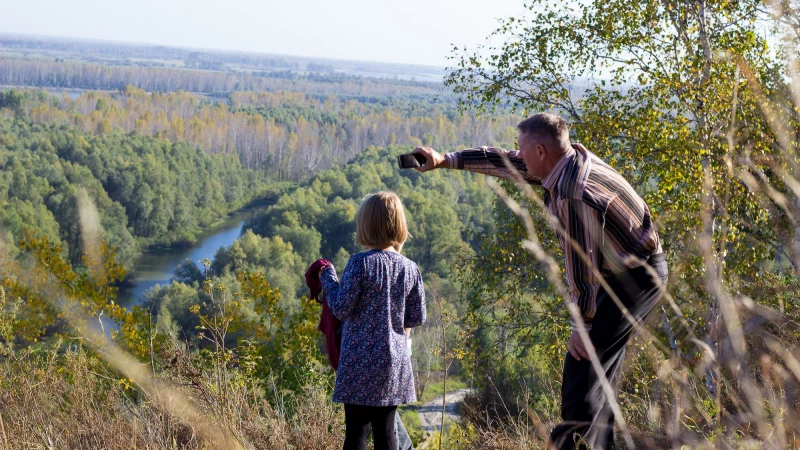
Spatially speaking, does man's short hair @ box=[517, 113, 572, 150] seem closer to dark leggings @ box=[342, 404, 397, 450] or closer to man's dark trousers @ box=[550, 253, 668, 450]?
man's dark trousers @ box=[550, 253, 668, 450]

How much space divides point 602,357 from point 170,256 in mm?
53392

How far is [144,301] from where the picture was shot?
119 ft

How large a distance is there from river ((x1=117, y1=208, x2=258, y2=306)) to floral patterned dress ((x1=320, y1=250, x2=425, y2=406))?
35.9 meters

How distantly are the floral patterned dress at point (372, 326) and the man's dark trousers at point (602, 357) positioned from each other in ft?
1.69

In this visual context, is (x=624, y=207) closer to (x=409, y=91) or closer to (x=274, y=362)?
(x=274, y=362)

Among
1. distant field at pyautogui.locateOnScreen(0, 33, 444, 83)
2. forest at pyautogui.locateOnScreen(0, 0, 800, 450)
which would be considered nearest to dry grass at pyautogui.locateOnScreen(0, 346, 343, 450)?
forest at pyautogui.locateOnScreen(0, 0, 800, 450)

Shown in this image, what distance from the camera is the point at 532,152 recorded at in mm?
2186

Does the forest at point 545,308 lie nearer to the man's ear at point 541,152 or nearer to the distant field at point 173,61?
the man's ear at point 541,152

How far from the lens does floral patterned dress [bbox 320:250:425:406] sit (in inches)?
93.4

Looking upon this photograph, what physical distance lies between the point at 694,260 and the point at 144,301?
34.2 meters

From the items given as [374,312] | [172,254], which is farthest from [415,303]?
[172,254]

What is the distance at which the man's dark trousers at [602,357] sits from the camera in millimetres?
2082

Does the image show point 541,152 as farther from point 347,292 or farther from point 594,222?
point 347,292

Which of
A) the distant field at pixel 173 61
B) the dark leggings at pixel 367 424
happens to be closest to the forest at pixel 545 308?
the dark leggings at pixel 367 424
